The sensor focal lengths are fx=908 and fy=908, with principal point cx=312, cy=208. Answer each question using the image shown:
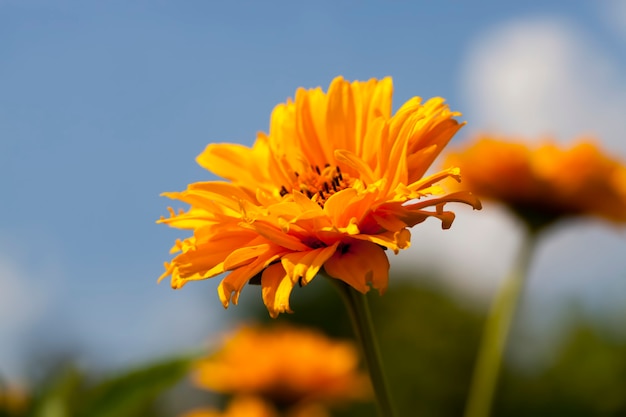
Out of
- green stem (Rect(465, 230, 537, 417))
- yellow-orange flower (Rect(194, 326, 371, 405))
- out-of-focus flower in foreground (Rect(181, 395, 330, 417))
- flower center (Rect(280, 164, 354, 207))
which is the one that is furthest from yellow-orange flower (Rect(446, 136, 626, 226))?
flower center (Rect(280, 164, 354, 207))

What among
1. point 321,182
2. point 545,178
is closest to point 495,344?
point 545,178

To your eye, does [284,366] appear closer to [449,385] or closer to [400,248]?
[400,248]

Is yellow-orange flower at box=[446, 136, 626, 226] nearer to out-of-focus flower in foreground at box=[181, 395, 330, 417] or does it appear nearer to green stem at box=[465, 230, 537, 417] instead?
green stem at box=[465, 230, 537, 417]

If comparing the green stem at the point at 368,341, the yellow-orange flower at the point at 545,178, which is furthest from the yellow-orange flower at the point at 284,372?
the green stem at the point at 368,341

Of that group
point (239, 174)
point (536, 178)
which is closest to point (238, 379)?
point (536, 178)

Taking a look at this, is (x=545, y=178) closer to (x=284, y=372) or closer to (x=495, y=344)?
(x=495, y=344)

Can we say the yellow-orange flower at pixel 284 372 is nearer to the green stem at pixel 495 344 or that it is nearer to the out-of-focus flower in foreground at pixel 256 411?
the out-of-focus flower in foreground at pixel 256 411
